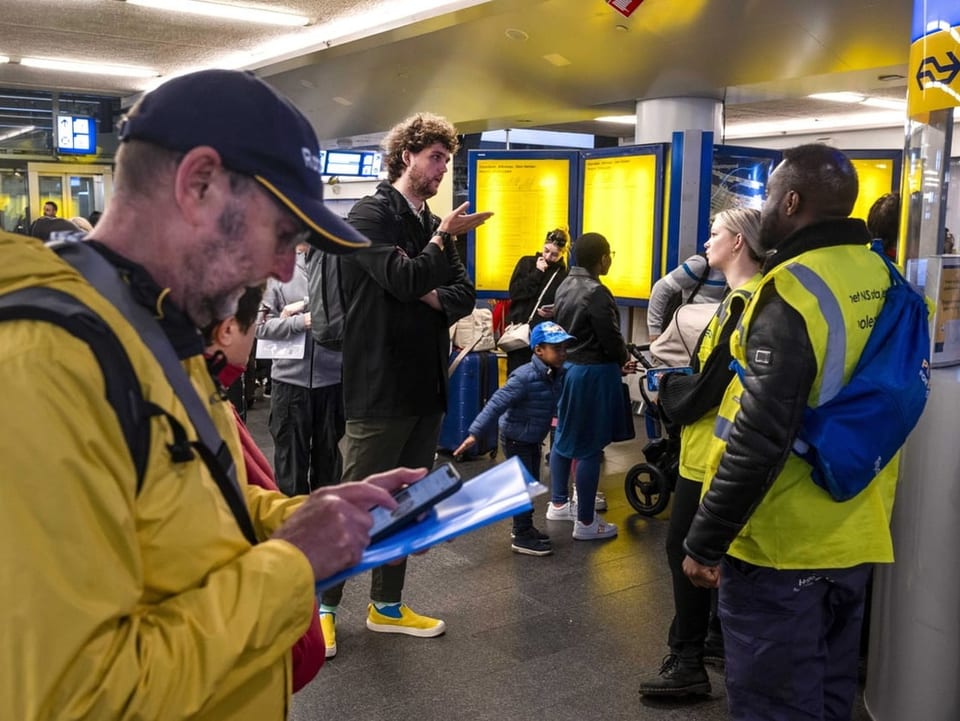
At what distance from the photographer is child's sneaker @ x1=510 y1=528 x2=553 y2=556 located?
4469 millimetres

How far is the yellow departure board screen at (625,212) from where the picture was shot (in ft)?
24.7

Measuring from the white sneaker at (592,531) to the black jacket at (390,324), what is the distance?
1853 millimetres

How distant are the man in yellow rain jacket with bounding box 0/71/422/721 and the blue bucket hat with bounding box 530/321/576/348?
3426mm

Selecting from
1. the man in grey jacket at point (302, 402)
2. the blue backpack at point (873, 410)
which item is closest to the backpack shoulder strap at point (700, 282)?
the man in grey jacket at point (302, 402)

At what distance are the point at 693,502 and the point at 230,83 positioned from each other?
2304 millimetres

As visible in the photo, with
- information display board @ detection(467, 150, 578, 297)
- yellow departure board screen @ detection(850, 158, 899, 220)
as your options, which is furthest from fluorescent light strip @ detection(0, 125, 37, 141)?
yellow departure board screen @ detection(850, 158, 899, 220)

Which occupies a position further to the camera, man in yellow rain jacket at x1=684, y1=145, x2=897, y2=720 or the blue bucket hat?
the blue bucket hat

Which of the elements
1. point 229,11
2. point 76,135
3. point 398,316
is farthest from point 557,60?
point 76,135

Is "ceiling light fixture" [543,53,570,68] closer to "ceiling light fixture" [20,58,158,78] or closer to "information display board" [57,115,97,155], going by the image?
"ceiling light fixture" [20,58,158,78]

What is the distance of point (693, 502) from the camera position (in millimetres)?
2908

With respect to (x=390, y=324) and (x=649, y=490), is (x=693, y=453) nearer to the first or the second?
(x=390, y=324)

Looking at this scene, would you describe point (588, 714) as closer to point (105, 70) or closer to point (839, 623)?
point (839, 623)

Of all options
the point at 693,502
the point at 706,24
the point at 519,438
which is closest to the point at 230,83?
the point at 693,502

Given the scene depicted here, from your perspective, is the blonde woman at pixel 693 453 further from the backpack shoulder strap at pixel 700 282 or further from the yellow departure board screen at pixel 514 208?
the yellow departure board screen at pixel 514 208
